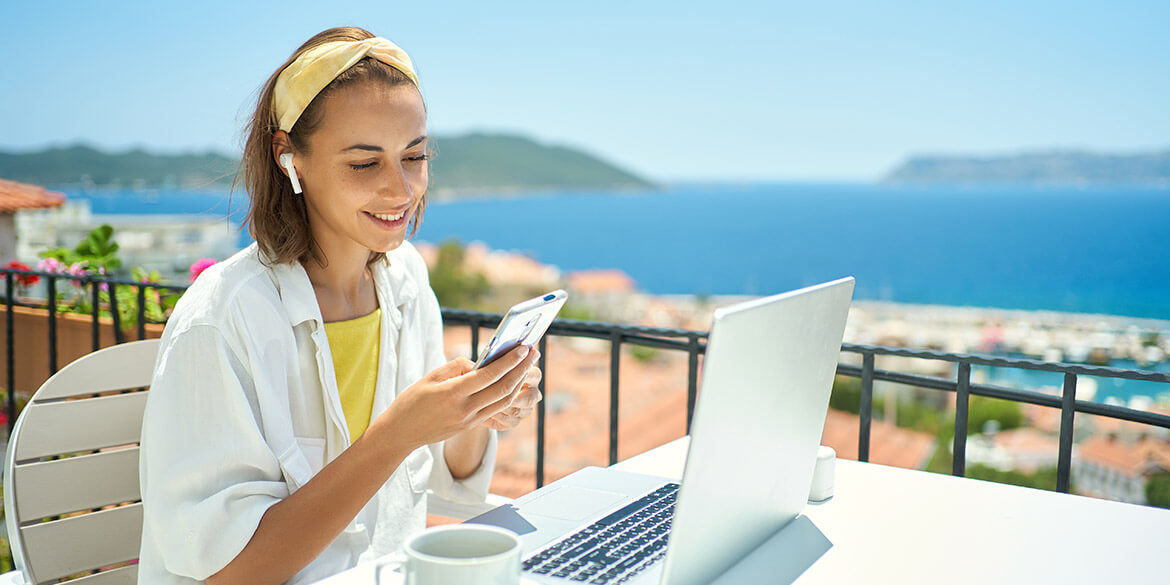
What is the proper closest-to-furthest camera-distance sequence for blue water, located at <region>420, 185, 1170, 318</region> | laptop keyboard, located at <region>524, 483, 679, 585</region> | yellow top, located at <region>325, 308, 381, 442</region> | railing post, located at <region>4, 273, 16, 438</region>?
laptop keyboard, located at <region>524, 483, 679, 585</region>, yellow top, located at <region>325, 308, 381, 442</region>, railing post, located at <region>4, 273, 16, 438</region>, blue water, located at <region>420, 185, 1170, 318</region>

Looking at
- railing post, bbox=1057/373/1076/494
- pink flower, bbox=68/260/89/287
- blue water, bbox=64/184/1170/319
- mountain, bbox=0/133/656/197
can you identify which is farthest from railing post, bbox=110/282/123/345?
blue water, bbox=64/184/1170/319

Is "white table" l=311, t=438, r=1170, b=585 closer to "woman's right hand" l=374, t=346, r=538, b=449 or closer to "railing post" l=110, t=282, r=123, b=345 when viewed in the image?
"woman's right hand" l=374, t=346, r=538, b=449

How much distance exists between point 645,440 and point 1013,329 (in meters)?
36.6

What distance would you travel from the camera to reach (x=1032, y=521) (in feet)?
3.57

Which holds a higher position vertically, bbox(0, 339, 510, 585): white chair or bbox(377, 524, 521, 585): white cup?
bbox(377, 524, 521, 585): white cup

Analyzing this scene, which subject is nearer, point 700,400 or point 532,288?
point 700,400

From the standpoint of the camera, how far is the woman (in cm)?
103

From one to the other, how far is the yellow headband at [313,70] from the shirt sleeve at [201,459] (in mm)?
351

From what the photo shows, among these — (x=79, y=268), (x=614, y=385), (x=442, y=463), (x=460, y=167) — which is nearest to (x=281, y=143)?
(x=442, y=463)

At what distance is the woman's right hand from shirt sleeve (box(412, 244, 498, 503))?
436 mm

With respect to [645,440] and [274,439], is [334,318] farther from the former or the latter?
[645,440]

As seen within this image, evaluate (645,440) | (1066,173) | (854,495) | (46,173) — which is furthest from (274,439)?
(1066,173)

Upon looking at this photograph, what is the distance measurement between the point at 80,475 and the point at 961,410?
1.58 meters

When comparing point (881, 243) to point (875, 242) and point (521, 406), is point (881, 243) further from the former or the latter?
point (521, 406)
